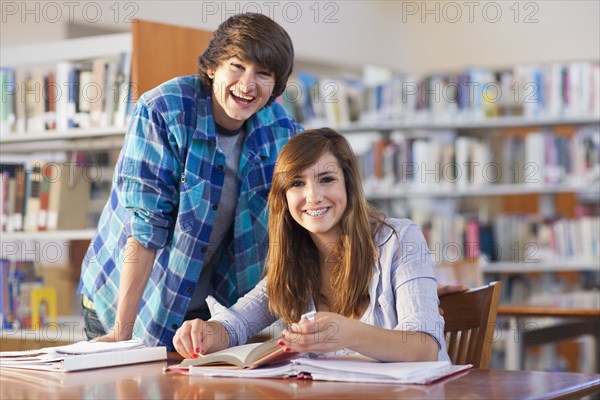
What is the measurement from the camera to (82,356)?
1742 millimetres

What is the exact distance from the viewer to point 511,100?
18.5 ft

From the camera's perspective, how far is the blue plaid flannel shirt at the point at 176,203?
2.17 meters

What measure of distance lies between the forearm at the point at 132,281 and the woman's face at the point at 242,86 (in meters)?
0.37

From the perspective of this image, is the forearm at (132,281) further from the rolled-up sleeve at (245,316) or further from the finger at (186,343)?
the finger at (186,343)

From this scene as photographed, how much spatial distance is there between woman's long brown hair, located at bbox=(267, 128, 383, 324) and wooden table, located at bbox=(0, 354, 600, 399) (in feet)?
1.18

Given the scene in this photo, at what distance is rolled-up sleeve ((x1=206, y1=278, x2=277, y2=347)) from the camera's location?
192 centimetres

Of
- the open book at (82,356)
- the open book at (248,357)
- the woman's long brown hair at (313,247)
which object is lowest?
the open book at (82,356)

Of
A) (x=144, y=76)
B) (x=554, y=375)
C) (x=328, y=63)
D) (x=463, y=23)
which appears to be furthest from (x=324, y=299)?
(x=463, y=23)

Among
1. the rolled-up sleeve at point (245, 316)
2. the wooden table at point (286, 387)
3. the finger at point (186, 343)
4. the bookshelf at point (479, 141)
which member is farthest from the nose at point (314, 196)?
the bookshelf at point (479, 141)

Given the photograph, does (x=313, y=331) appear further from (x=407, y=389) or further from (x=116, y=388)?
(x=116, y=388)

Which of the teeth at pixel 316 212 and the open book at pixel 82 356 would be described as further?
the teeth at pixel 316 212

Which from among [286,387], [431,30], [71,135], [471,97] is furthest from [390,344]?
[431,30]

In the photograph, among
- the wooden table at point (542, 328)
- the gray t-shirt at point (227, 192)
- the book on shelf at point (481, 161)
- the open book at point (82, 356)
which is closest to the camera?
the open book at point (82, 356)

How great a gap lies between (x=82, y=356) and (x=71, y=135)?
2175 mm
